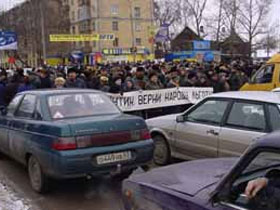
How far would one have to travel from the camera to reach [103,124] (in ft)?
20.8

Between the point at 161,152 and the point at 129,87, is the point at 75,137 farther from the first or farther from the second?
the point at 129,87

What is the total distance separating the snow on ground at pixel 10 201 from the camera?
→ 6.19 meters

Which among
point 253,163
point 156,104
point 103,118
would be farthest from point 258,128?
point 156,104

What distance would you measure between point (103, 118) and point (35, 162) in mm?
1145

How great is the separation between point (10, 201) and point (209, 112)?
3.16 metres

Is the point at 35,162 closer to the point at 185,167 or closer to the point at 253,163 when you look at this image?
the point at 185,167

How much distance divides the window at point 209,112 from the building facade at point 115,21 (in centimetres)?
6724

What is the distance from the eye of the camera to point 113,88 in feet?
39.1

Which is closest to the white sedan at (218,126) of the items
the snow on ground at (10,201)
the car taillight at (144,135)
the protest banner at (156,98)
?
the car taillight at (144,135)

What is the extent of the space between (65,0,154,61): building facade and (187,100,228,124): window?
6724cm

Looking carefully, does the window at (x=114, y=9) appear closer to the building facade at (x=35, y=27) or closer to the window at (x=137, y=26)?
the window at (x=137, y=26)

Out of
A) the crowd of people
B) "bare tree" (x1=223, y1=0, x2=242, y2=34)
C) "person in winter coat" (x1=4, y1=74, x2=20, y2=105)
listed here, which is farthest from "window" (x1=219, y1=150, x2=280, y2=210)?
"bare tree" (x1=223, y1=0, x2=242, y2=34)

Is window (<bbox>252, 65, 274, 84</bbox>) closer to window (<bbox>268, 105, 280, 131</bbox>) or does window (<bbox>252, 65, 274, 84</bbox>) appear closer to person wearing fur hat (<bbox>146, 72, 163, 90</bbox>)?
person wearing fur hat (<bbox>146, 72, 163, 90</bbox>)

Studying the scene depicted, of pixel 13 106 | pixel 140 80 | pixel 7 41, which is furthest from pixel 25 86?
pixel 7 41
